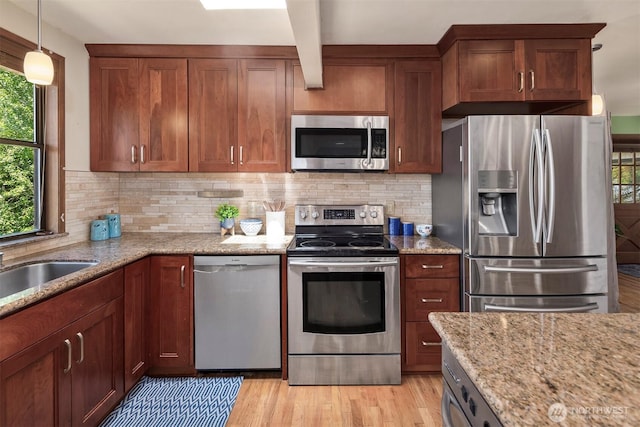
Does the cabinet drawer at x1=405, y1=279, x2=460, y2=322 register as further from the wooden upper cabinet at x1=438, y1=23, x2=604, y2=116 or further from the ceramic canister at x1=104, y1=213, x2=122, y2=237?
the ceramic canister at x1=104, y1=213, x2=122, y2=237

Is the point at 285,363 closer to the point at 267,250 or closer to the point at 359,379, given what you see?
the point at 359,379

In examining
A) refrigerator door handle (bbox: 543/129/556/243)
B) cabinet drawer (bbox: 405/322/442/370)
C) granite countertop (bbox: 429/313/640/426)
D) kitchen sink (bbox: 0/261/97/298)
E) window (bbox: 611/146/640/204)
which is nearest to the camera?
granite countertop (bbox: 429/313/640/426)

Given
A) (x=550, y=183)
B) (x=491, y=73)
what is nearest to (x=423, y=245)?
(x=550, y=183)

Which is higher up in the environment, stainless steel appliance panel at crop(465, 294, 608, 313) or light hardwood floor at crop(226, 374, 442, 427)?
stainless steel appliance panel at crop(465, 294, 608, 313)

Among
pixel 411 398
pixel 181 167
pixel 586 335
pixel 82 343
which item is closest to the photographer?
pixel 586 335

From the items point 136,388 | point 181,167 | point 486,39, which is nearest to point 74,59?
point 181,167

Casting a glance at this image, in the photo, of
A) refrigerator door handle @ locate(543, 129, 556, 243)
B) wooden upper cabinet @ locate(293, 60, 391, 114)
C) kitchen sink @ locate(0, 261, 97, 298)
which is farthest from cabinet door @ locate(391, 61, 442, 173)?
kitchen sink @ locate(0, 261, 97, 298)

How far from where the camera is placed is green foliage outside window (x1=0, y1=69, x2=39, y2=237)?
2.25 m

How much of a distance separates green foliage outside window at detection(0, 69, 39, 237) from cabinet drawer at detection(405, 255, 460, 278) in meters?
2.51

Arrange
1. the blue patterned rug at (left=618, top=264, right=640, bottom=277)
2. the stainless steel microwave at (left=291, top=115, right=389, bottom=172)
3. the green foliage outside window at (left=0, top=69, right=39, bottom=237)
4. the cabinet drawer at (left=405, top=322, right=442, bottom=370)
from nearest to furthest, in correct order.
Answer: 1. the green foliage outside window at (left=0, top=69, right=39, bottom=237)
2. the cabinet drawer at (left=405, top=322, right=442, bottom=370)
3. the stainless steel microwave at (left=291, top=115, right=389, bottom=172)
4. the blue patterned rug at (left=618, top=264, right=640, bottom=277)

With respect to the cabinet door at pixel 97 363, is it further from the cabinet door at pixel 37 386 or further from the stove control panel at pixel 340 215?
the stove control panel at pixel 340 215

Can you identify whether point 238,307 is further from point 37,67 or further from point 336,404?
point 37,67

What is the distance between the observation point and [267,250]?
256 centimetres

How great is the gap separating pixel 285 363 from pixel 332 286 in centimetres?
62
